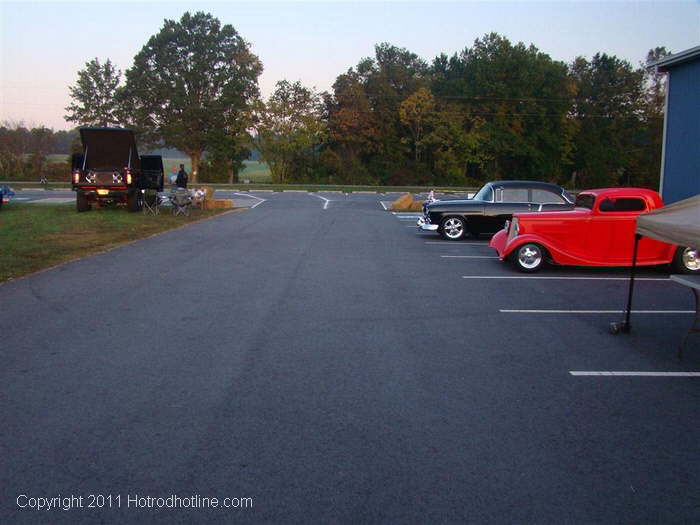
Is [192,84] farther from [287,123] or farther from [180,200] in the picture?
[180,200]

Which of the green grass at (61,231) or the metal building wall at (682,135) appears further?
the metal building wall at (682,135)

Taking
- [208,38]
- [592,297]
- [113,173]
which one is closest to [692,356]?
[592,297]

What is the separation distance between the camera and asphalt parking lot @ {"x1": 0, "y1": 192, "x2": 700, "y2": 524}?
3.94m

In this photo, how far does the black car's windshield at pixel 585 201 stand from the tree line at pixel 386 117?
49.1 metres

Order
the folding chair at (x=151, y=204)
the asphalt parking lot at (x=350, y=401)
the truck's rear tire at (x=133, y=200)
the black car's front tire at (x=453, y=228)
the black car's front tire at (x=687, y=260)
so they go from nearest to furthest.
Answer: the asphalt parking lot at (x=350, y=401)
the black car's front tire at (x=687, y=260)
the black car's front tire at (x=453, y=228)
the truck's rear tire at (x=133, y=200)
the folding chair at (x=151, y=204)

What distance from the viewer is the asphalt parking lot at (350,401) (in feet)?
12.9

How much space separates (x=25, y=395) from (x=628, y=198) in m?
10.8

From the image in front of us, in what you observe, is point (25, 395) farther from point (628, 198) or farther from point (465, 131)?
point (465, 131)

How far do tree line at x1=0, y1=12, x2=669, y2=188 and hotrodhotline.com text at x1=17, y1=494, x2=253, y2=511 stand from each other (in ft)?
193

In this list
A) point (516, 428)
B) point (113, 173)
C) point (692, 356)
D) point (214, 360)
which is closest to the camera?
point (516, 428)

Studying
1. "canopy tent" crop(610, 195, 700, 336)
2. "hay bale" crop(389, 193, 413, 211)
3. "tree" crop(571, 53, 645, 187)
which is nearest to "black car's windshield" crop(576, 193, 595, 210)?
"canopy tent" crop(610, 195, 700, 336)

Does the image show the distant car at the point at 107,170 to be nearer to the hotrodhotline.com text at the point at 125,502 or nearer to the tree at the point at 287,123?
the hotrodhotline.com text at the point at 125,502

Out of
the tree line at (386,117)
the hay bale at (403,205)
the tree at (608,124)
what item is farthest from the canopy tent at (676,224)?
the tree at (608,124)

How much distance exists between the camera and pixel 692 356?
7.17 metres
